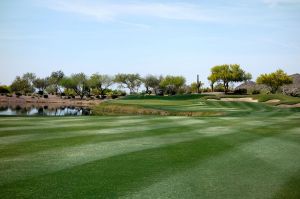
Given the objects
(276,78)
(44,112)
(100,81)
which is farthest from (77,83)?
(44,112)

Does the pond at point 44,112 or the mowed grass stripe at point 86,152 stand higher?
the mowed grass stripe at point 86,152

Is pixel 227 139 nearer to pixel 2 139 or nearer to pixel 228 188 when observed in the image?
pixel 228 188

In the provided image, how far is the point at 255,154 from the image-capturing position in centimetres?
869

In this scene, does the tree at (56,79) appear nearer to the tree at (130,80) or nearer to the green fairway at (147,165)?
the tree at (130,80)

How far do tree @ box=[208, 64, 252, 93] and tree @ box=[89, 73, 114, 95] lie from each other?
122 feet

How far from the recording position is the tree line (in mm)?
112750

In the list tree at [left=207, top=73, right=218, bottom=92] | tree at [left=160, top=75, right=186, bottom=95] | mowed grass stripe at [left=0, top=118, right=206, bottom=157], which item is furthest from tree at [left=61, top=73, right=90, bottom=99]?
mowed grass stripe at [left=0, top=118, right=206, bottom=157]

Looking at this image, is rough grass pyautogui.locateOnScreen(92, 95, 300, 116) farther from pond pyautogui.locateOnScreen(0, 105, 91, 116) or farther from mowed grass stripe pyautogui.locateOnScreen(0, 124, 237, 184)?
mowed grass stripe pyautogui.locateOnScreen(0, 124, 237, 184)

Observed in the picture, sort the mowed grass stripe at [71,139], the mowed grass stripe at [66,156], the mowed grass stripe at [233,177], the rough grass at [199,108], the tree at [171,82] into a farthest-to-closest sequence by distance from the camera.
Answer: the tree at [171,82] → the rough grass at [199,108] → the mowed grass stripe at [71,139] → the mowed grass stripe at [66,156] → the mowed grass stripe at [233,177]

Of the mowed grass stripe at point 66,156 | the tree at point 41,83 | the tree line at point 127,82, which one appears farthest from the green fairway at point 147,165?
the tree at point 41,83

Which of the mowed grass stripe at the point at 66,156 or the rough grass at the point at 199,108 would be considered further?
the rough grass at the point at 199,108

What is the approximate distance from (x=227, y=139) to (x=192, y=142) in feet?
4.47

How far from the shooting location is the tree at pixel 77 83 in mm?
121688

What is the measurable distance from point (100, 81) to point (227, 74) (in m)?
45.5
